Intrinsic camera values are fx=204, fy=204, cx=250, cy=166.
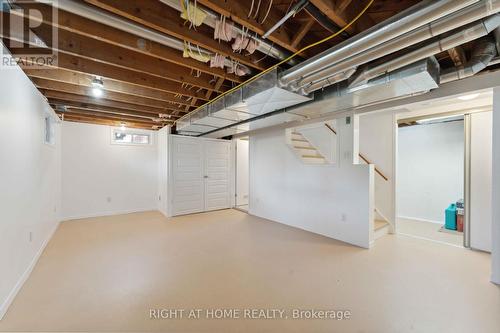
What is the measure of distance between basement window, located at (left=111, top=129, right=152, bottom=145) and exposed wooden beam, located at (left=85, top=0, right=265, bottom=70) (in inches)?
192

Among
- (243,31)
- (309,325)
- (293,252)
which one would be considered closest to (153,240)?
(293,252)

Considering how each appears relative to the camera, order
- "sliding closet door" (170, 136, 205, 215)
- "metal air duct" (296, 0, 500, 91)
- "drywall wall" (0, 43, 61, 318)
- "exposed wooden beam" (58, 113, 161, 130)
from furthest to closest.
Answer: "sliding closet door" (170, 136, 205, 215) → "exposed wooden beam" (58, 113, 161, 130) → "drywall wall" (0, 43, 61, 318) → "metal air duct" (296, 0, 500, 91)

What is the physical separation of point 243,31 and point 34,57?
2350 millimetres

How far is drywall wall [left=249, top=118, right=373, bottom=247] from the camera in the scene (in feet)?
11.0

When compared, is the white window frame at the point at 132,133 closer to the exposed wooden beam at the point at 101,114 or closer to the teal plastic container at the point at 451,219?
the exposed wooden beam at the point at 101,114

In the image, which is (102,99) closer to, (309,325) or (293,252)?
(293,252)

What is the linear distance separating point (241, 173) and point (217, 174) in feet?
3.21

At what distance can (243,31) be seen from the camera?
1711mm

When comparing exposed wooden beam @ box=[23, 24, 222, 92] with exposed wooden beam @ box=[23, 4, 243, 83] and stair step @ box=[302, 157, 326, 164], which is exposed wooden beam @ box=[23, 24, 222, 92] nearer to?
exposed wooden beam @ box=[23, 4, 243, 83]

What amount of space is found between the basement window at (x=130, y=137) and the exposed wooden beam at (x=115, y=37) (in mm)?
4427

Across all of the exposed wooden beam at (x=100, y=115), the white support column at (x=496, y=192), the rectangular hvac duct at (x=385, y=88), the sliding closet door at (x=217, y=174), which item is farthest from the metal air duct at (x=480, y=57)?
the exposed wooden beam at (x=100, y=115)

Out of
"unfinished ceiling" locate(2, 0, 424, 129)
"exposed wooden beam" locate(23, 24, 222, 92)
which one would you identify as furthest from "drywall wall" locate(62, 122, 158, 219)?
"exposed wooden beam" locate(23, 24, 222, 92)

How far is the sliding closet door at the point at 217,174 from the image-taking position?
5852mm

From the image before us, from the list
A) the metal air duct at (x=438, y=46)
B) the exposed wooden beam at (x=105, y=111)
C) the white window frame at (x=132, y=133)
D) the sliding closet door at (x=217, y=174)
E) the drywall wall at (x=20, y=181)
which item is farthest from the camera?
the sliding closet door at (x=217, y=174)
